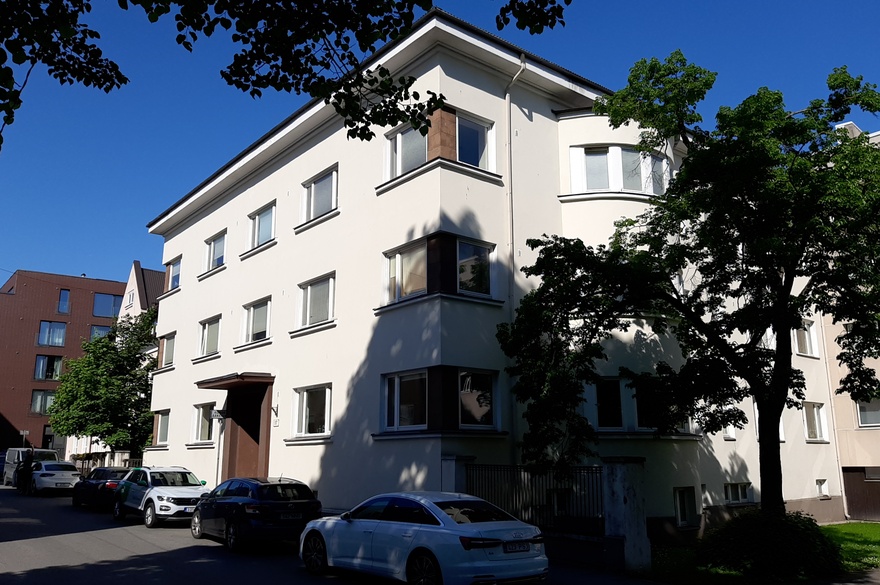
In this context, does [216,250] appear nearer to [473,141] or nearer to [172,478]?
[172,478]

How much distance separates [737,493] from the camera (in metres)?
20.1

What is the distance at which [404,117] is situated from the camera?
9352 mm

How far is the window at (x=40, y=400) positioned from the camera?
60656mm

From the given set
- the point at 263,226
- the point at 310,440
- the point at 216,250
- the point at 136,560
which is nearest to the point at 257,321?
the point at 263,226

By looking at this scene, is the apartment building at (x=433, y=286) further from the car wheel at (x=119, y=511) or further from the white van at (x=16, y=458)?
the white van at (x=16, y=458)

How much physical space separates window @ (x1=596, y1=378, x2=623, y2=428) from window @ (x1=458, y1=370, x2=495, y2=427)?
2550 mm

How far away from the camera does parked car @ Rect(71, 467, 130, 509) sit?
23062 mm

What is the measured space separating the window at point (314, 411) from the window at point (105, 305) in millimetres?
51826

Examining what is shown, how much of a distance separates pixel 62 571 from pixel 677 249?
1203cm

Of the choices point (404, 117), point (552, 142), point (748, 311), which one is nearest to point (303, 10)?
point (404, 117)

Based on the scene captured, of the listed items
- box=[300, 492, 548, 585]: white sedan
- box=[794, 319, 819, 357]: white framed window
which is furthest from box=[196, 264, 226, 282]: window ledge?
box=[794, 319, 819, 357]: white framed window

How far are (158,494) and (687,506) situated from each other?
13.1 metres

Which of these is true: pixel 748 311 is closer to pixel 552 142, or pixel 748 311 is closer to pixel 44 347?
pixel 552 142

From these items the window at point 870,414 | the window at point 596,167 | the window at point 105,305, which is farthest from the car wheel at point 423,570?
the window at point 105,305
